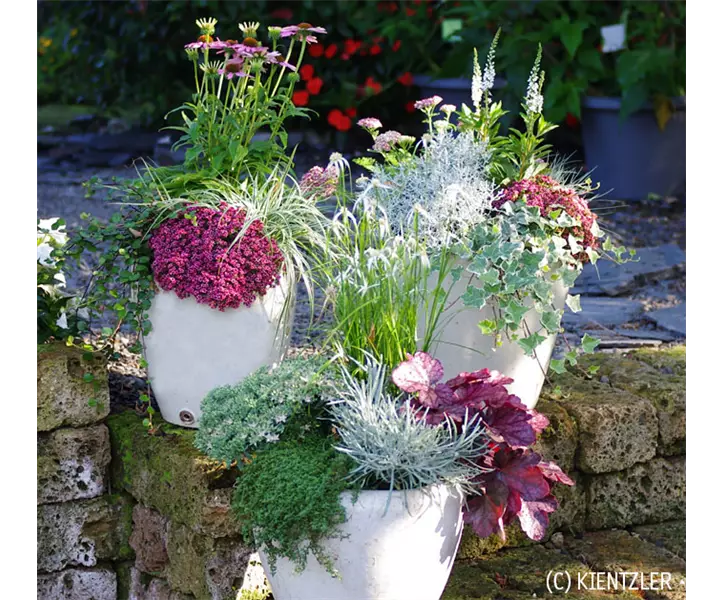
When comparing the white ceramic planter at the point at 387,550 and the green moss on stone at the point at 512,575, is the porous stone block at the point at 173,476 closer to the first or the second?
the white ceramic planter at the point at 387,550

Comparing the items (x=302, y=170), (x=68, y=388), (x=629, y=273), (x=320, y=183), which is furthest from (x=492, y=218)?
(x=302, y=170)

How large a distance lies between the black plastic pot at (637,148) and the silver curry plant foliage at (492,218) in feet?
11.1

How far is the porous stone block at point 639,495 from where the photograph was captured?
267cm

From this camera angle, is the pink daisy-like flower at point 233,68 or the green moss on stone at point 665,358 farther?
the green moss on stone at point 665,358

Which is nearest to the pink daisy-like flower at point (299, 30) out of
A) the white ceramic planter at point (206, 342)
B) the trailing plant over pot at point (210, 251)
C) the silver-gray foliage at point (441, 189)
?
the trailing plant over pot at point (210, 251)

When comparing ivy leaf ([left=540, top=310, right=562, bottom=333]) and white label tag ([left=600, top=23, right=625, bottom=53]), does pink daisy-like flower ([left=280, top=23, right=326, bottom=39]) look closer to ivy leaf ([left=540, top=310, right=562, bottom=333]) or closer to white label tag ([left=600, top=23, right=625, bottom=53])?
ivy leaf ([left=540, top=310, right=562, bottom=333])

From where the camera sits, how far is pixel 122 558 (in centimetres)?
254

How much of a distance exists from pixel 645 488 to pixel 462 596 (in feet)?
2.28

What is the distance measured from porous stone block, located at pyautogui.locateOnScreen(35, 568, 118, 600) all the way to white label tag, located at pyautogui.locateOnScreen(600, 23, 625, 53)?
4.31 meters

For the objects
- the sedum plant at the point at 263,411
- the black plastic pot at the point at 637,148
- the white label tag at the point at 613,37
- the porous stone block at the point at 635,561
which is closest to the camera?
the sedum plant at the point at 263,411

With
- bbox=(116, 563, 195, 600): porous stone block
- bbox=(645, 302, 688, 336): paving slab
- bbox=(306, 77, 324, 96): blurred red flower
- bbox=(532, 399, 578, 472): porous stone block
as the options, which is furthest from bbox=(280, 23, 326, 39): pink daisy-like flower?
bbox=(306, 77, 324, 96): blurred red flower

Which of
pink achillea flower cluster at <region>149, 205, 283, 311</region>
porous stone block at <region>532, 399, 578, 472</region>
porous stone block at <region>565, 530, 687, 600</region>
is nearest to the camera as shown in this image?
pink achillea flower cluster at <region>149, 205, 283, 311</region>

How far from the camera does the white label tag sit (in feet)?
18.3
